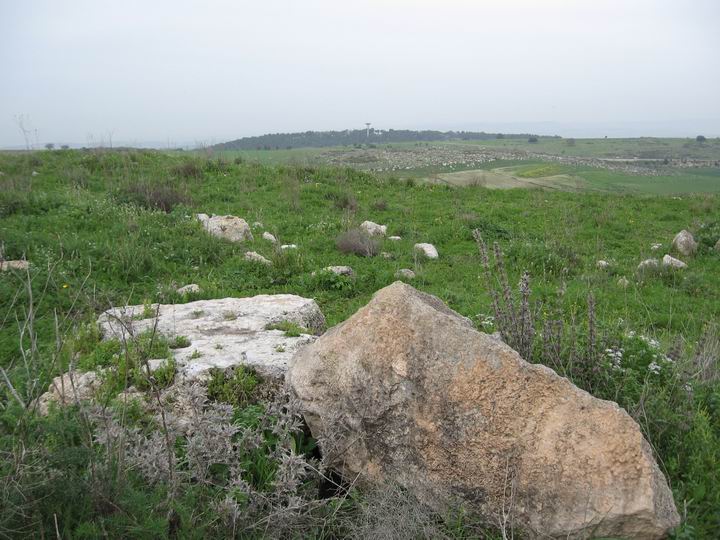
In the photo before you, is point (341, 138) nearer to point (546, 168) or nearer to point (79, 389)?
point (546, 168)

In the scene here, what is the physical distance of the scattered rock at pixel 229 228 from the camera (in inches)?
384

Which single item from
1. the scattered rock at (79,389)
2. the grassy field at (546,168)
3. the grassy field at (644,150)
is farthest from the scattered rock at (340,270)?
the grassy field at (644,150)

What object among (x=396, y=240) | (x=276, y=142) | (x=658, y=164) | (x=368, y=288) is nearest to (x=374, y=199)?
(x=396, y=240)

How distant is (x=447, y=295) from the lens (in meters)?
7.63

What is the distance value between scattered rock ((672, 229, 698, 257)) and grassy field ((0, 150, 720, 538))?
0.25 m

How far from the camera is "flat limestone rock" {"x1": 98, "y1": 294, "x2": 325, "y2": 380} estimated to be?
381 centimetres

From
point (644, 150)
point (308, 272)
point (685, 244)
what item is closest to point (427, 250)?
point (308, 272)

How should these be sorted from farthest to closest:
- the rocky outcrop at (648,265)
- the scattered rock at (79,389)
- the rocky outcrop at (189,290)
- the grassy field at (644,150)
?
the grassy field at (644,150)
the rocky outcrop at (648,265)
the rocky outcrop at (189,290)
the scattered rock at (79,389)

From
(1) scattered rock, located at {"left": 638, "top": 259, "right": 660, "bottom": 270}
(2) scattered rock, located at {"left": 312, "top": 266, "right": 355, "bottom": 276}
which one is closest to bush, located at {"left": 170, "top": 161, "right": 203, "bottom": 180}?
(2) scattered rock, located at {"left": 312, "top": 266, "right": 355, "bottom": 276}

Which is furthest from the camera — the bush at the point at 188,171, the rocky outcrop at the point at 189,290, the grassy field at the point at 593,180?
the grassy field at the point at 593,180

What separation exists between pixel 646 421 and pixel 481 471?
1234 millimetres

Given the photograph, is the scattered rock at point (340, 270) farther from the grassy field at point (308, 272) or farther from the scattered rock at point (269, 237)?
the scattered rock at point (269, 237)

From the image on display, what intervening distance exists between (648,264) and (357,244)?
5.35 metres

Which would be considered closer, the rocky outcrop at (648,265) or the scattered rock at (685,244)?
the rocky outcrop at (648,265)
